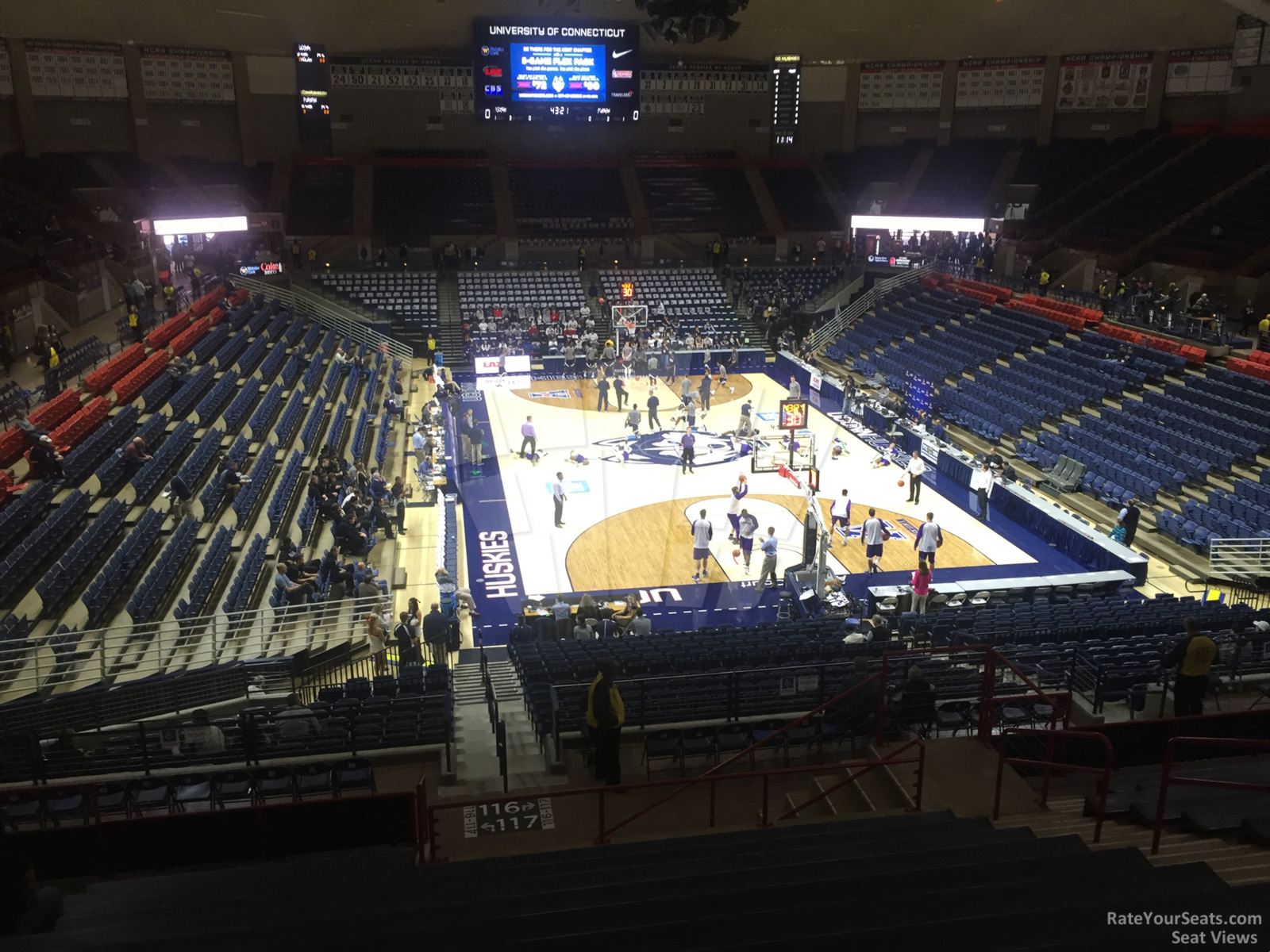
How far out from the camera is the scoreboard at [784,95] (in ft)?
131

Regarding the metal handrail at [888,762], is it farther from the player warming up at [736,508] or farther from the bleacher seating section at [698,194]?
the bleacher seating section at [698,194]

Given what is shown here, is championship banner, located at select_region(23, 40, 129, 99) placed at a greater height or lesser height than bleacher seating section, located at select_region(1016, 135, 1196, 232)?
greater

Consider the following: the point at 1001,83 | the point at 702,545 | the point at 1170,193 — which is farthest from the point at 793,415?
the point at 1001,83

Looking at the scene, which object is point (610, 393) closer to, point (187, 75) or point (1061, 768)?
point (187, 75)

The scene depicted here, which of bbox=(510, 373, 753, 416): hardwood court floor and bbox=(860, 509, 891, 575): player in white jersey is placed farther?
bbox=(510, 373, 753, 416): hardwood court floor

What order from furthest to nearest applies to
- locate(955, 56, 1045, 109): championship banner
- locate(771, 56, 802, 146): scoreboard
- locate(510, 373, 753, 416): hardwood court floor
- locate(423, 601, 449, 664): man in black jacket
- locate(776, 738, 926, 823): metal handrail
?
locate(955, 56, 1045, 109): championship banner < locate(771, 56, 802, 146): scoreboard < locate(510, 373, 753, 416): hardwood court floor < locate(423, 601, 449, 664): man in black jacket < locate(776, 738, 926, 823): metal handrail

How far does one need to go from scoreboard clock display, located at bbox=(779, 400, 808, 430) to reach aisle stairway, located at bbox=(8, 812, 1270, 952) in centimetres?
1846

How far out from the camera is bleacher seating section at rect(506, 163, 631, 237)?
45.1 metres

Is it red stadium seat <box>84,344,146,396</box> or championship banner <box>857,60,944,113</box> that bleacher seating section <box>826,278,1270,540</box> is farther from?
red stadium seat <box>84,344,146,396</box>

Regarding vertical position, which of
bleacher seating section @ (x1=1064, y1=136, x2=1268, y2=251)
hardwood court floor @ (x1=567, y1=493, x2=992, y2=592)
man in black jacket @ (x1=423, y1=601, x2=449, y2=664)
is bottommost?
hardwood court floor @ (x1=567, y1=493, x2=992, y2=592)

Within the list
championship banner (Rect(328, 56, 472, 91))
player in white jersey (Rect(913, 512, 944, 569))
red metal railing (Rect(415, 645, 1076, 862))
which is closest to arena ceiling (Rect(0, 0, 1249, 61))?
championship banner (Rect(328, 56, 472, 91))

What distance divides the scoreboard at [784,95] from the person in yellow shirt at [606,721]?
35.6 metres

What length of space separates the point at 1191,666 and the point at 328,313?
32668 mm

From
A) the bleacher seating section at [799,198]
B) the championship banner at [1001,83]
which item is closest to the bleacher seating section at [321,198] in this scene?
the bleacher seating section at [799,198]
